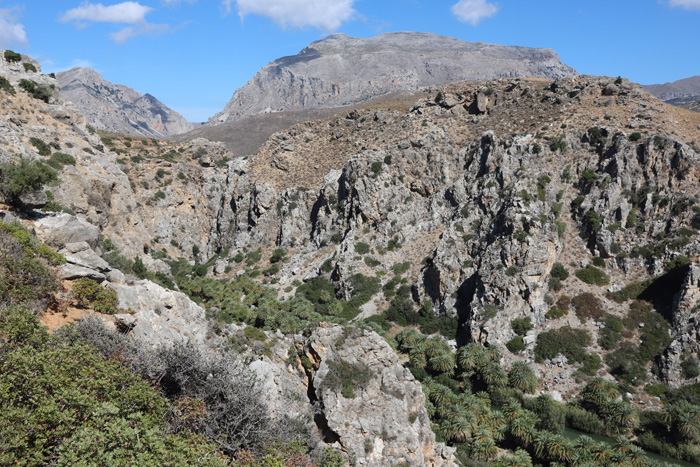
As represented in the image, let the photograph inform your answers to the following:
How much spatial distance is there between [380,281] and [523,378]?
97.7 ft

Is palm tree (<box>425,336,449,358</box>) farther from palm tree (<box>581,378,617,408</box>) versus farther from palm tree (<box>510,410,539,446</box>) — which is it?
palm tree (<box>581,378,617,408</box>)

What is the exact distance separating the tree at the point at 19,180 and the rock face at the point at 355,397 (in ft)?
61.5

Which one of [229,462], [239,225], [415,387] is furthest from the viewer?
[239,225]

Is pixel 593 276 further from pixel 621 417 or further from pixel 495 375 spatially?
pixel 495 375

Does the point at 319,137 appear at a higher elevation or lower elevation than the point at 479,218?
higher

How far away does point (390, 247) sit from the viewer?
78.6 m

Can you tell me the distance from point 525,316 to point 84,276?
193 feet

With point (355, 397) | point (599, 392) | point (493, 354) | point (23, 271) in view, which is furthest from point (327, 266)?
point (23, 271)

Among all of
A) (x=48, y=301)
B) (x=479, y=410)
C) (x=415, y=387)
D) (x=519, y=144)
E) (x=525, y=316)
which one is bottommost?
(x=479, y=410)

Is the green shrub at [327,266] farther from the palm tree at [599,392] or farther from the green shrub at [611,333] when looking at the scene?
the green shrub at [611,333]

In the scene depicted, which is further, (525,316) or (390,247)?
(390,247)

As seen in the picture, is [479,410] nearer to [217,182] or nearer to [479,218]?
[479,218]

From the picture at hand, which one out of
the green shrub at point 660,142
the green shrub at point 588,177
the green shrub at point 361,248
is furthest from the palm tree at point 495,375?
the green shrub at point 660,142

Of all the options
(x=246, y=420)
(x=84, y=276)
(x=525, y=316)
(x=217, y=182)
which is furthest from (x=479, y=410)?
(x=217, y=182)
